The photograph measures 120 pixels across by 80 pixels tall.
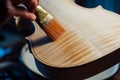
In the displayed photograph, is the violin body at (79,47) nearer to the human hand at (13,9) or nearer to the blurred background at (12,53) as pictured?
the human hand at (13,9)

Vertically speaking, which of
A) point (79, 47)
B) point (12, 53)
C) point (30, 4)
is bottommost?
point (12, 53)

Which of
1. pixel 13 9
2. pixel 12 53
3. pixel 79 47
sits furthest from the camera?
pixel 12 53

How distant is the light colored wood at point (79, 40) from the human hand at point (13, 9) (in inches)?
4.5

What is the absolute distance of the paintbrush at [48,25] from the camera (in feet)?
2.02

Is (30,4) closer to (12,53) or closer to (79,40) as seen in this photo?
(79,40)

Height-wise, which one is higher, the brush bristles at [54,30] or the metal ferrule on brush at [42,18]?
the metal ferrule on brush at [42,18]

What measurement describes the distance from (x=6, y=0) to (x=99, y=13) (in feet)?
1.32

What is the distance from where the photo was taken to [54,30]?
2.04ft

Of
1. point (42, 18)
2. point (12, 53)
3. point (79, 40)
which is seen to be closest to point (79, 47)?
point (79, 40)

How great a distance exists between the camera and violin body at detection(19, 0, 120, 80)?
0.54m

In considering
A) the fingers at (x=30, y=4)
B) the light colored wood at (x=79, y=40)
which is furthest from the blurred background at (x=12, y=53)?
the fingers at (x=30, y=4)

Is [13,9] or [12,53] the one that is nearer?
[13,9]

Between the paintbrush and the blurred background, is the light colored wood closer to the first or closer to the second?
the paintbrush

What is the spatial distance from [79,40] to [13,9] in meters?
0.22
